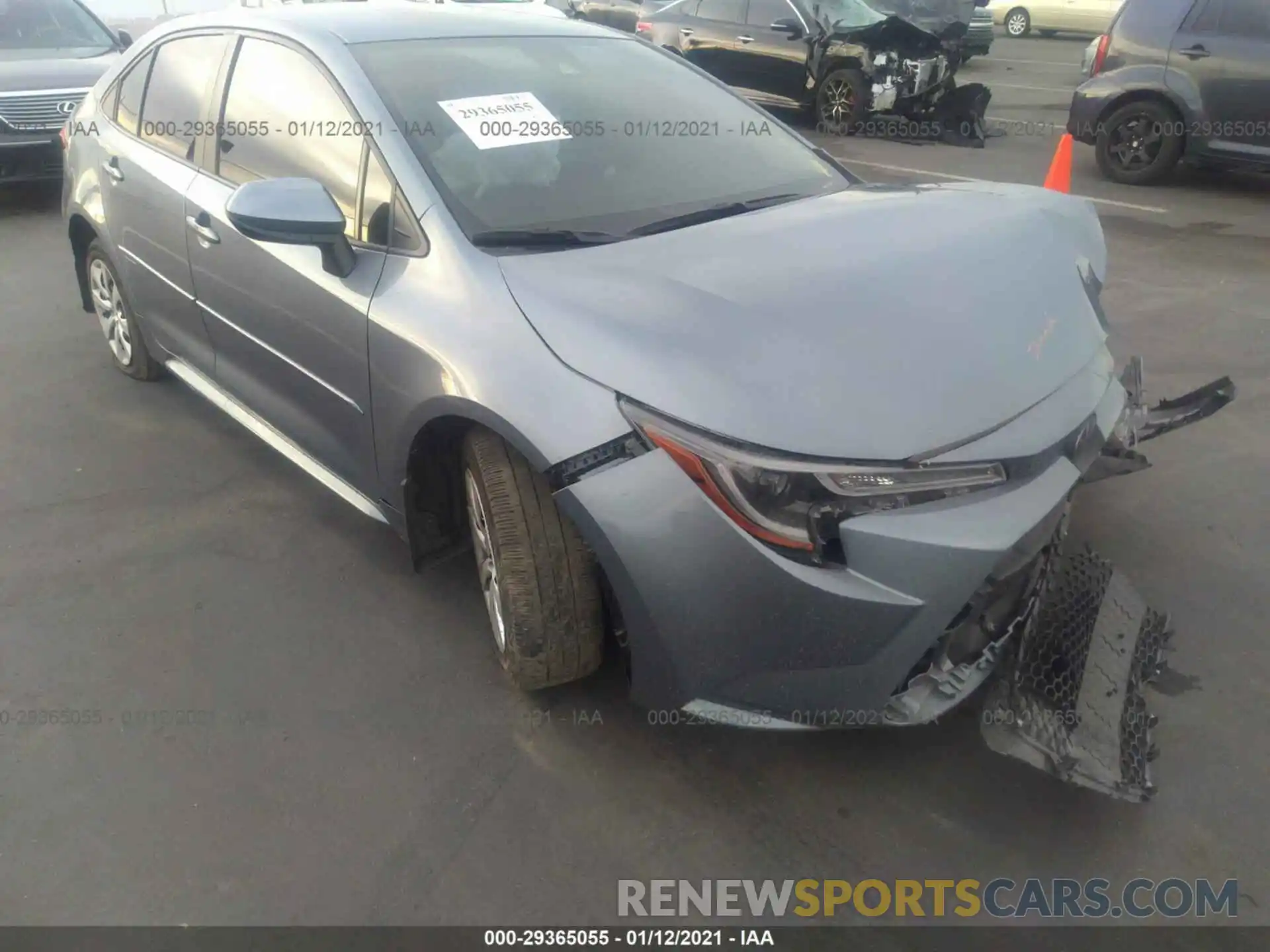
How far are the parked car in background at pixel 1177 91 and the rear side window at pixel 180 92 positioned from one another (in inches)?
284

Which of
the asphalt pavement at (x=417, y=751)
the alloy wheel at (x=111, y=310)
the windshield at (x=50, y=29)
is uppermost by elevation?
the windshield at (x=50, y=29)

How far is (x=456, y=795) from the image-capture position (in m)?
2.37

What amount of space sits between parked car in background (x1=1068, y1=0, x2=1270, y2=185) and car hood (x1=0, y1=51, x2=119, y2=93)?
8.02m

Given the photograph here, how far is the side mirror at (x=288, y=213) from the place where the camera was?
8.14 ft

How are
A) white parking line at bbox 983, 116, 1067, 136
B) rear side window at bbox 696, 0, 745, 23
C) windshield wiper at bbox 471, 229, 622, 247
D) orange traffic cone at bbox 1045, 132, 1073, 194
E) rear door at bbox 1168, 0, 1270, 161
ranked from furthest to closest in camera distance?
rear side window at bbox 696, 0, 745, 23
white parking line at bbox 983, 116, 1067, 136
rear door at bbox 1168, 0, 1270, 161
orange traffic cone at bbox 1045, 132, 1073, 194
windshield wiper at bbox 471, 229, 622, 247

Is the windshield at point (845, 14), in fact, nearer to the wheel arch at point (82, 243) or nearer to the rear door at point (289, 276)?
the wheel arch at point (82, 243)

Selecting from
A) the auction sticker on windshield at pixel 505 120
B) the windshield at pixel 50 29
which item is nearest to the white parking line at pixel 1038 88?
the windshield at pixel 50 29

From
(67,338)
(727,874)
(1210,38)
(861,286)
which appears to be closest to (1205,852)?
(727,874)

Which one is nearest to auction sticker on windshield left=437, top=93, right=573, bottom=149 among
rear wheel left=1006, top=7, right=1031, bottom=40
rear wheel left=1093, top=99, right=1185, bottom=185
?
rear wheel left=1093, top=99, right=1185, bottom=185

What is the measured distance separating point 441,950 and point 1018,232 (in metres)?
2.30

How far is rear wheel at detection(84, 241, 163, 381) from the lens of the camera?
14.5 ft

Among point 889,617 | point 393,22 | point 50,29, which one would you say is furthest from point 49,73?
point 889,617

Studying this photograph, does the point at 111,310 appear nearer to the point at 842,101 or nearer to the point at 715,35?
the point at 842,101

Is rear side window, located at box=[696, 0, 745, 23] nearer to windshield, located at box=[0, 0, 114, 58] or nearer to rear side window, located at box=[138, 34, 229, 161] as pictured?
windshield, located at box=[0, 0, 114, 58]
